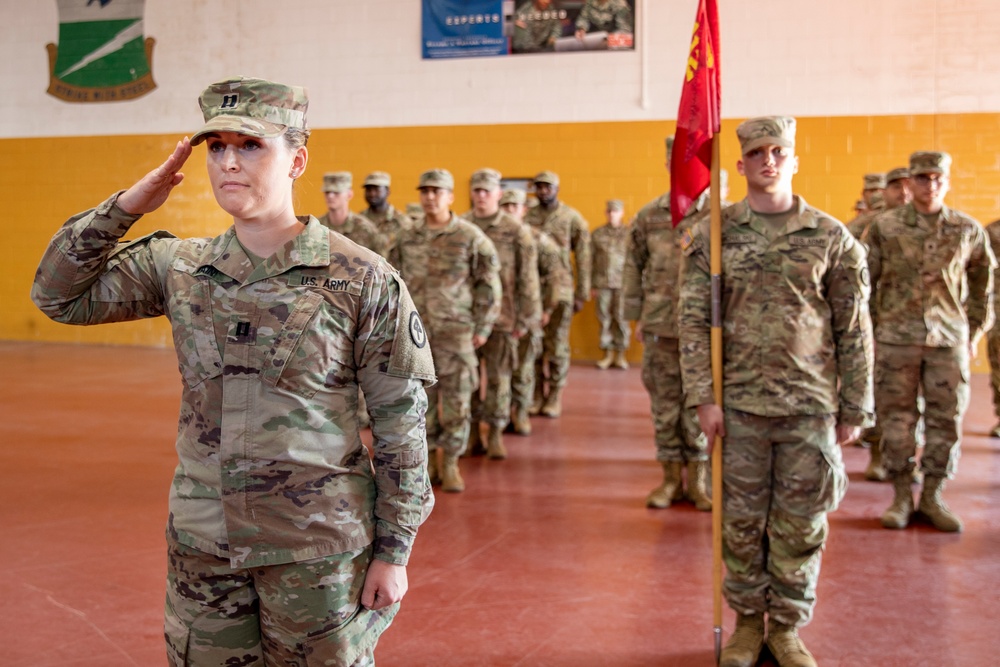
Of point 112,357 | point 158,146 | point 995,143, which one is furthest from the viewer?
point 158,146

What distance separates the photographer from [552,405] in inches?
302

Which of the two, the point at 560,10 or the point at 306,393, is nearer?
the point at 306,393

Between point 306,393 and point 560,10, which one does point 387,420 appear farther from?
point 560,10

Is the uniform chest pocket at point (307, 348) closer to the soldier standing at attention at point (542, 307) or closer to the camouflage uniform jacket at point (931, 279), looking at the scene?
the camouflage uniform jacket at point (931, 279)

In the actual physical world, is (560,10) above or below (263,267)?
above

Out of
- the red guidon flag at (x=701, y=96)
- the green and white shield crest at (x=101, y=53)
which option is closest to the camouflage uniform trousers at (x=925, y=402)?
the red guidon flag at (x=701, y=96)

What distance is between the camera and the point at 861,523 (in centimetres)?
466

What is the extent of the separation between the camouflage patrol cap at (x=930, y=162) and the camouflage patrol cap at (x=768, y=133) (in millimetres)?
1849

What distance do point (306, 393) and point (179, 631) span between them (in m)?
0.53

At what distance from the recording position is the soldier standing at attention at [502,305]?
6.04m

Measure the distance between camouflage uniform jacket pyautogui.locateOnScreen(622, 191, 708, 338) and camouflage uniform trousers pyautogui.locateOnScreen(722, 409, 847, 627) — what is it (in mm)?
1882

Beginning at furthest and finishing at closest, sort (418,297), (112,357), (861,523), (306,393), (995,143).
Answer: (112,357), (995,143), (418,297), (861,523), (306,393)

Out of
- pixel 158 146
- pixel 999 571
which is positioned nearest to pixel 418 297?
pixel 999 571

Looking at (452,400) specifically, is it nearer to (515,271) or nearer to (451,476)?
(451,476)
